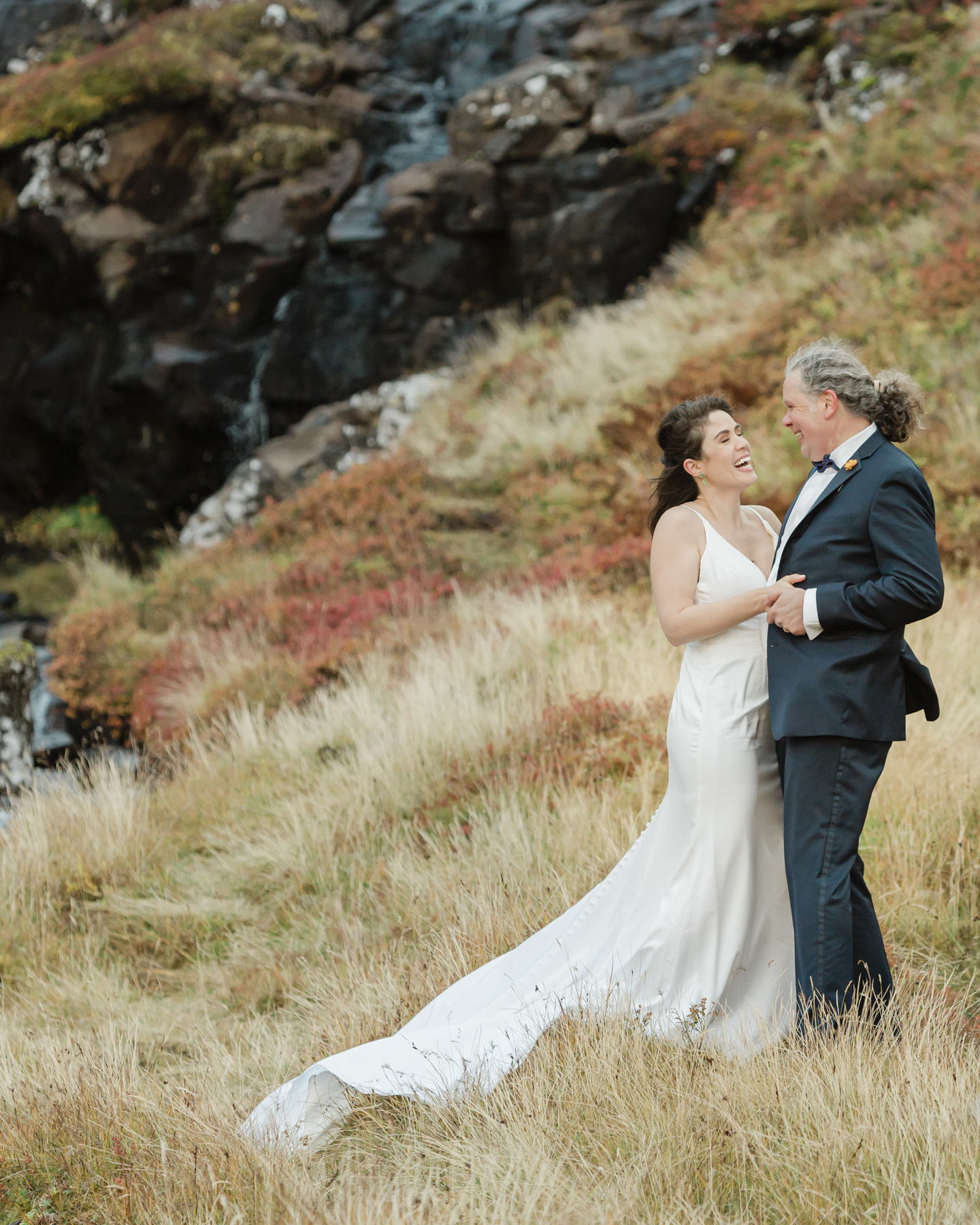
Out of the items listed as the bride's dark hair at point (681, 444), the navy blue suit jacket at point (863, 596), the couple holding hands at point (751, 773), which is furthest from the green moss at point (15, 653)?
the navy blue suit jacket at point (863, 596)

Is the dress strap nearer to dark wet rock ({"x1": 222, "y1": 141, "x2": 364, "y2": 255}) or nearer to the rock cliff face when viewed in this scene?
the rock cliff face

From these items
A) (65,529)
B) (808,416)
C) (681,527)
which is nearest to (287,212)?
(65,529)

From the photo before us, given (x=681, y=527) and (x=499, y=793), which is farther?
(x=499, y=793)

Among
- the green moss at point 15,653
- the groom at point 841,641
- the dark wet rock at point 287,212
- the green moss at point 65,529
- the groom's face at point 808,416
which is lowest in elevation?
the green moss at point 65,529

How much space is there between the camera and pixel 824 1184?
87.2 inches

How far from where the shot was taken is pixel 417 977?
3605 millimetres

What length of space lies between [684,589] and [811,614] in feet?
1.54

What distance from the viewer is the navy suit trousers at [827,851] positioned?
2715 millimetres

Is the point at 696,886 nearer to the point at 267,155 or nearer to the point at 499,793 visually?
the point at 499,793

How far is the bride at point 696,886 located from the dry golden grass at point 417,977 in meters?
0.13

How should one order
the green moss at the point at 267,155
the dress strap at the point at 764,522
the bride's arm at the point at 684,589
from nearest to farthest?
the bride's arm at the point at 684,589 < the dress strap at the point at 764,522 < the green moss at the point at 267,155

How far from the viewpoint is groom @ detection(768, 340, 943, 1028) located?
8.70ft

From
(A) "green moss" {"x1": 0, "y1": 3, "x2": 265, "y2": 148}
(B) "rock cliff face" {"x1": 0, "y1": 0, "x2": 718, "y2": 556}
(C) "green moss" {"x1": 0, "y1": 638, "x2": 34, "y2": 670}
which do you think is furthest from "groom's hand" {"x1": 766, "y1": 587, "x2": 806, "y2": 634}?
(A) "green moss" {"x1": 0, "y1": 3, "x2": 265, "y2": 148}

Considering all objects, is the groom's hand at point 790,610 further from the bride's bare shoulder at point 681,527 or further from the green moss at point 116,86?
the green moss at point 116,86
